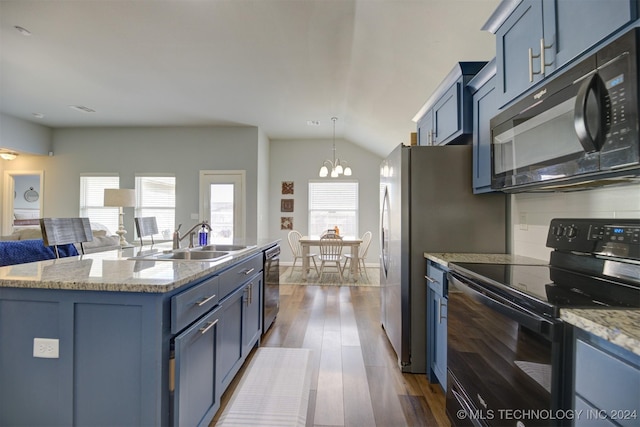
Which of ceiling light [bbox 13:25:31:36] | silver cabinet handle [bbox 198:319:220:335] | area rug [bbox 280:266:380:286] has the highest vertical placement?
ceiling light [bbox 13:25:31:36]

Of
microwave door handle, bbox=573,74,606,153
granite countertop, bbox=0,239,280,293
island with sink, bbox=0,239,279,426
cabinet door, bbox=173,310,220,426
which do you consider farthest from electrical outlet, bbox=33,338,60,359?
microwave door handle, bbox=573,74,606,153

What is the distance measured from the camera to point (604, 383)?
0.66 metres

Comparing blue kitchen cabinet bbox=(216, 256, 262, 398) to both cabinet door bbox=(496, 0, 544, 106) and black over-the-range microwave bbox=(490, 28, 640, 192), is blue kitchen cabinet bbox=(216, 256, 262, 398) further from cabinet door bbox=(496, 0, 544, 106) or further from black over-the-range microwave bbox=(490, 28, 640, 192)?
cabinet door bbox=(496, 0, 544, 106)

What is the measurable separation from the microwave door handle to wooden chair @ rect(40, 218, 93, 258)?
2618 mm

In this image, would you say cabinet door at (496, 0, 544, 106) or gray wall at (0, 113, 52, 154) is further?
gray wall at (0, 113, 52, 154)

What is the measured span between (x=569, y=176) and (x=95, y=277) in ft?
6.41

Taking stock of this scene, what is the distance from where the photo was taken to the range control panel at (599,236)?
1032mm

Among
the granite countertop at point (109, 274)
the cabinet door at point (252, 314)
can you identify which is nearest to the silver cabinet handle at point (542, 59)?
the granite countertop at point (109, 274)

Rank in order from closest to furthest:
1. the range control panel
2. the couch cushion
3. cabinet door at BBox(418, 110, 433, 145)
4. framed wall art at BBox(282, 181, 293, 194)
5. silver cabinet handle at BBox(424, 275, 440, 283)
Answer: the range control panel, silver cabinet handle at BBox(424, 275, 440, 283), the couch cushion, cabinet door at BBox(418, 110, 433, 145), framed wall art at BBox(282, 181, 293, 194)

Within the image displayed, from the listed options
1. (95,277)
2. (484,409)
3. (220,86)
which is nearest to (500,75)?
(484,409)

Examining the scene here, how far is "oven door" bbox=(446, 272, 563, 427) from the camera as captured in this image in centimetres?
82

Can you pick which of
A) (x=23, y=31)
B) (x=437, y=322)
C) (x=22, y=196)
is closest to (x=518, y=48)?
(x=437, y=322)

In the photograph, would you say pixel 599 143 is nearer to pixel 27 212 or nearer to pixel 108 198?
pixel 108 198

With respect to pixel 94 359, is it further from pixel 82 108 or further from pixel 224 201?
pixel 82 108
